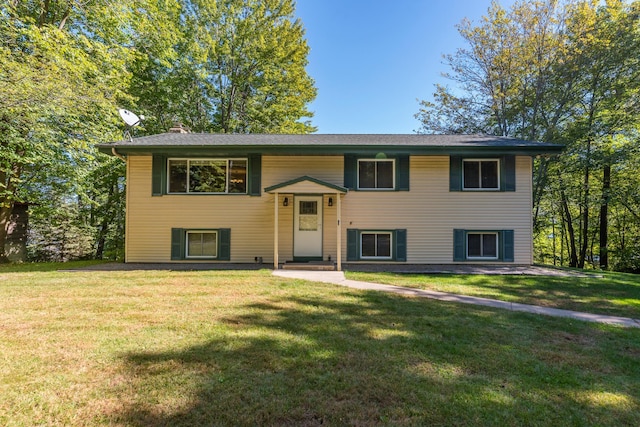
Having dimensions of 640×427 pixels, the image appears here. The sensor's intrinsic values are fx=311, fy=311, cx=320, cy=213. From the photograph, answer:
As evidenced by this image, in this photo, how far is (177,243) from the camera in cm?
956

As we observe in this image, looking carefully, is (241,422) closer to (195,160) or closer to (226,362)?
(226,362)

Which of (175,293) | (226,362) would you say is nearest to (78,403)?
(226,362)

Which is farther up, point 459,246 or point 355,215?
point 355,215

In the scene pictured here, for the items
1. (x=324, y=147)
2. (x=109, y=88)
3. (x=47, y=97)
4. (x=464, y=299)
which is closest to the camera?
(x=464, y=299)

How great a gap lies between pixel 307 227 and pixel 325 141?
2.83 meters

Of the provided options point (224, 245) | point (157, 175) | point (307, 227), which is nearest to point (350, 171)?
point (307, 227)

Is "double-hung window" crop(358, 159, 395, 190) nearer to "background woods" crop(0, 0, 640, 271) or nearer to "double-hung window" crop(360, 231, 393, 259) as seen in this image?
"double-hung window" crop(360, 231, 393, 259)

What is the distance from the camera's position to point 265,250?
966 cm

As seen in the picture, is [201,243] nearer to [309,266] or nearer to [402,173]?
[309,266]

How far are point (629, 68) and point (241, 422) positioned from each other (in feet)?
61.2

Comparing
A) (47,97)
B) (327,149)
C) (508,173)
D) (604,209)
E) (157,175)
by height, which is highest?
(47,97)

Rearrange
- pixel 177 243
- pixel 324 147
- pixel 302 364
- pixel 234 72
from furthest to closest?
pixel 234 72 → pixel 177 243 → pixel 324 147 → pixel 302 364

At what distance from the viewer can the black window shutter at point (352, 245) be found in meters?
9.67

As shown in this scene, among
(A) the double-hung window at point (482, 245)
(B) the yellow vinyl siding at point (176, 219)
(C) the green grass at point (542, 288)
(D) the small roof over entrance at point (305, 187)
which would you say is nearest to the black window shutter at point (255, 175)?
(B) the yellow vinyl siding at point (176, 219)
